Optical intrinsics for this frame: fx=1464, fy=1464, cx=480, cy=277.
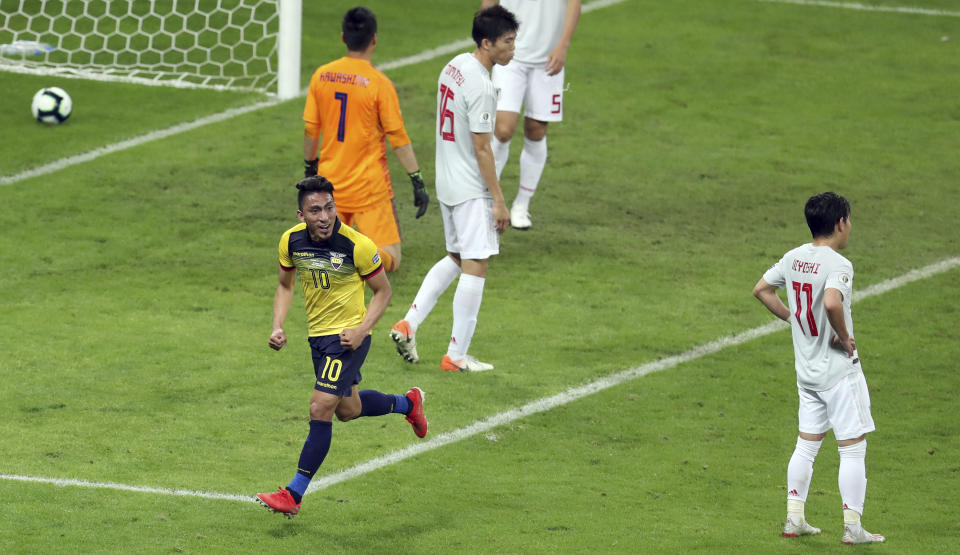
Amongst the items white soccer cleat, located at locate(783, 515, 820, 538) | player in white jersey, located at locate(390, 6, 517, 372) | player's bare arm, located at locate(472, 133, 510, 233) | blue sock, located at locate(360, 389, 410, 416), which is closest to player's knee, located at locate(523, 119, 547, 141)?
player in white jersey, located at locate(390, 6, 517, 372)

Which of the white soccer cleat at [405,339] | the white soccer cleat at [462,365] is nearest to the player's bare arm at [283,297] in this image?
the white soccer cleat at [405,339]

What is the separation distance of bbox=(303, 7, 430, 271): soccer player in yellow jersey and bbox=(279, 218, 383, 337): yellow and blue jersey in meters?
2.87

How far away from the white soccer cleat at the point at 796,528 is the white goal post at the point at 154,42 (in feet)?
32.1

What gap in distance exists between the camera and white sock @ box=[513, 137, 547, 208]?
12.2 metres

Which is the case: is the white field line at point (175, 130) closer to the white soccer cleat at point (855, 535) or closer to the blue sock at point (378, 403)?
the blue sock at point (378, 403)

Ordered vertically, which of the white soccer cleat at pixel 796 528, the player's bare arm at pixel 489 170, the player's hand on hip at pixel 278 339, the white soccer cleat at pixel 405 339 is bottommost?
the white soccer cleat at pixel 796 528

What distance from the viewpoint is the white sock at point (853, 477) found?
23.0 feet

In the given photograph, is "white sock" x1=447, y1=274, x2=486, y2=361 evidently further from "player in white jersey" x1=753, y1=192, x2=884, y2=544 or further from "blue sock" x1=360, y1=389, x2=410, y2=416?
"player in white jersey" x1=753, y1=192, x2=884, y2=544

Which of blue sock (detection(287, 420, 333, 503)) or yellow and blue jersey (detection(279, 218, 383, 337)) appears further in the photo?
yellow and blue jersey (detection(279, 218, 383, 337))

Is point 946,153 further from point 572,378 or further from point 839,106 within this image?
point 572,378

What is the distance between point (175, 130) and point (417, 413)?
7.70m

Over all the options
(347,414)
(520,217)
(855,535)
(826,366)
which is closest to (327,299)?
(347,414)

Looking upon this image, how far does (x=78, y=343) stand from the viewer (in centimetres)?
991

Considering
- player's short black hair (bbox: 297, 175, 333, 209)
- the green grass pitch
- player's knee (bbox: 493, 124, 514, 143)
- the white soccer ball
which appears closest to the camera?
player's short black hair (bbox: 297, 175, 333, 209)
